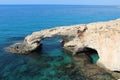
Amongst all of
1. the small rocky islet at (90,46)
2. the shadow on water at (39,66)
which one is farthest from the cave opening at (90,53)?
the shadow on water at (39,66)

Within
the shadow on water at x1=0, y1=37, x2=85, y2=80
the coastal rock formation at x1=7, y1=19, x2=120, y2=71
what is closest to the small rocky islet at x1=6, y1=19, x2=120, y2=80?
the coastal rock formation at x1=7, y1=19, x2=120, y2=71

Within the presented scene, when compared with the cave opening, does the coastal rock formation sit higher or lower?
higher

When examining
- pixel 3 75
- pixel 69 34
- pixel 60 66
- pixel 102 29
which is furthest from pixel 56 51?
pixel 3 75

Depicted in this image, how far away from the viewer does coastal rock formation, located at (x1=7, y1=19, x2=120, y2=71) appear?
1312 inches

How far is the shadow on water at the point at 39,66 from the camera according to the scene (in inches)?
1222

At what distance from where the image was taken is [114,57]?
1298 inches

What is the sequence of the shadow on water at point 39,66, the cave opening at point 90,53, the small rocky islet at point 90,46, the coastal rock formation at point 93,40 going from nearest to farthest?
the shadow on water at point 39,66 < the small rocky islet at point 90,46 < the coastal rock formation at point 93,40 < the cave opening at point 90,53

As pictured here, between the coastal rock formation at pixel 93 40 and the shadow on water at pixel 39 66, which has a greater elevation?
the coastal rock formation at pixel 93 40

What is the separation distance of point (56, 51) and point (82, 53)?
5.46m

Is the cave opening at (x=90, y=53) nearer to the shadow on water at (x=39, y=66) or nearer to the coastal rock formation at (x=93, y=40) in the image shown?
the coastal rock formation at (x=93, y=40)

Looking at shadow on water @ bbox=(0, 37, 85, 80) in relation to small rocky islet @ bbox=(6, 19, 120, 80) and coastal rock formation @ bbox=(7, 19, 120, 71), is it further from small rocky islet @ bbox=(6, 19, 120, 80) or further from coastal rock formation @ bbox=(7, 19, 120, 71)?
coastal rock formation @ bbox=(7, 19, 120, 71)

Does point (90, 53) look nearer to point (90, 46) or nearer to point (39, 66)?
point (90, 46)

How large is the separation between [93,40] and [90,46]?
1.49m

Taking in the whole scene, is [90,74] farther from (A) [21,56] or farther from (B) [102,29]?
(A) [21,56]
